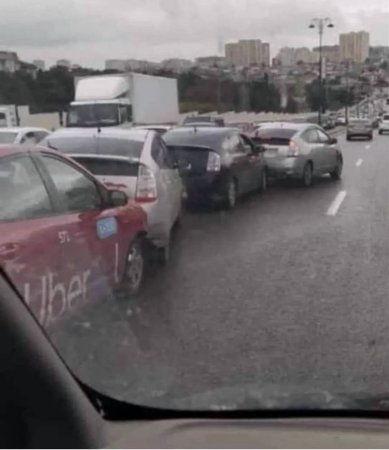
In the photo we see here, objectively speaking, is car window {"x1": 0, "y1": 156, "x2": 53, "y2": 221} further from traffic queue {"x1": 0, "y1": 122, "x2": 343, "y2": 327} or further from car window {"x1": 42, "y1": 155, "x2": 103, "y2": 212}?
car window {"x1": 42, "y1": 155, "x2": 103, "y2": 212}

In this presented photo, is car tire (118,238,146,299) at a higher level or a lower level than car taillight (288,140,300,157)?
higher

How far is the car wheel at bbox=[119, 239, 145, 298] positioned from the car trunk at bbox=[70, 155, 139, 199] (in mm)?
513

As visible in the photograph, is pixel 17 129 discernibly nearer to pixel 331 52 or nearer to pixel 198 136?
pixel 331 52

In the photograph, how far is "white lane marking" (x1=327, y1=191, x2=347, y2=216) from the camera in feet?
35.2

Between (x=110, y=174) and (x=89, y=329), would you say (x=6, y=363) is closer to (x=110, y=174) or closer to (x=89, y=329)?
(x=89, y=329)

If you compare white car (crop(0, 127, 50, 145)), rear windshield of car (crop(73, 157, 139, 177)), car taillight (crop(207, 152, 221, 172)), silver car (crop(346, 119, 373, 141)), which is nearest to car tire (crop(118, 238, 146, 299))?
rear windshield of car (crop(73, 157, 139, 177))

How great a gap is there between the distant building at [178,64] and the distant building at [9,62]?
3.86 feet

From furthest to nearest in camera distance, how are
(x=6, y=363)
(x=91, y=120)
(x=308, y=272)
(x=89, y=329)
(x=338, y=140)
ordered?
(x=338, y=140) → (x=91, y=120) → (x=308, y=272) → (x=89, y=329) → (x=6, y=363)

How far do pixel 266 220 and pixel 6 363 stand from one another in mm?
7820

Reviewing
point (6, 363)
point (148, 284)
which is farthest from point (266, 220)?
point (6, 363)

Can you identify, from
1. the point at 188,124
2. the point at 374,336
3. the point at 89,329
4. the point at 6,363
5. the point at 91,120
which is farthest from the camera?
the point at 91,120

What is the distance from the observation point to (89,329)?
4.08m

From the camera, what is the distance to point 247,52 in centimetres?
580

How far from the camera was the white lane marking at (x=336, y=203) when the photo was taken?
10.7 meters
